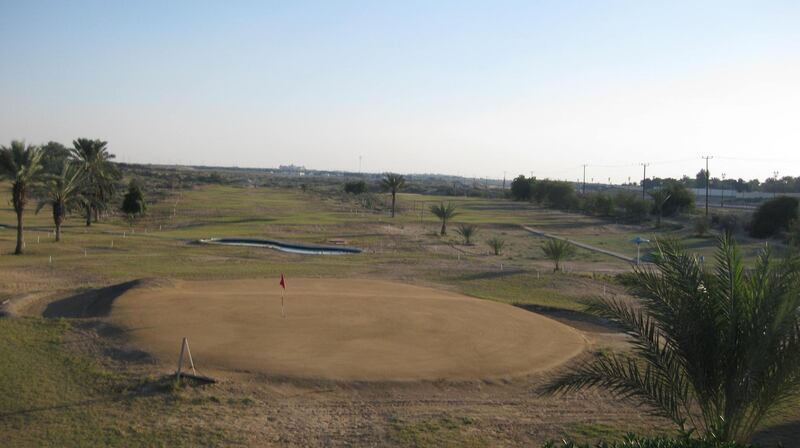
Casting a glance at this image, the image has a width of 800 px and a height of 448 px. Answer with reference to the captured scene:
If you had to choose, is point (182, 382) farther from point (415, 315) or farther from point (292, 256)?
point (292, 256)

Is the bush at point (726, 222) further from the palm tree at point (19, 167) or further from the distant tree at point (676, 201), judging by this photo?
the palm tree at point (19, 167)

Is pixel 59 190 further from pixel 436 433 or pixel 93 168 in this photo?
pixel 436 433

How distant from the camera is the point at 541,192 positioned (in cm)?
12938

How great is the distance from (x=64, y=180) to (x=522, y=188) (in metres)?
105

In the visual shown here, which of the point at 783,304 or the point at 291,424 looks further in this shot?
the point at 291,424

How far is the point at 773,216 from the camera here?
67.6 metres

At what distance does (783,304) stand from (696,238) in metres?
62.9

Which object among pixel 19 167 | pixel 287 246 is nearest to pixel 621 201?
pixel 287 246

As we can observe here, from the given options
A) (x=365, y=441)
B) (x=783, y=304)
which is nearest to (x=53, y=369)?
(x=365, y=441)

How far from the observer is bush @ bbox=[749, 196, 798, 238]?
219ft

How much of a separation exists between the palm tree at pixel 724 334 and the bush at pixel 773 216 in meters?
64.5

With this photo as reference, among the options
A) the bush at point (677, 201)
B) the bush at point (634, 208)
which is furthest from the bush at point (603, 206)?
the bush at point (677, 201)

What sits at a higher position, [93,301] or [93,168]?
[93,168]

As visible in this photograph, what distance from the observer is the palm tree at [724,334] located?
9.87 m
